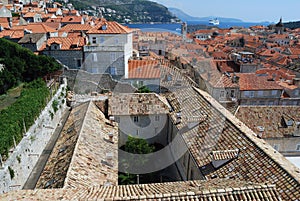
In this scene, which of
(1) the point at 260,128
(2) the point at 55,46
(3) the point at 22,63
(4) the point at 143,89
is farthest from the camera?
(2) the point at 55,46

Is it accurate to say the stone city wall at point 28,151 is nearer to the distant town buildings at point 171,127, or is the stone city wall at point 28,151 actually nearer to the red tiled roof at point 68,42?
the distant town buildings at point 171,127

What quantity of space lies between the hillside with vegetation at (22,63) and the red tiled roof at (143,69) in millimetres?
9839

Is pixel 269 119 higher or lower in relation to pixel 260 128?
higher

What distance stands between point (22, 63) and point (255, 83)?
30.7 meters

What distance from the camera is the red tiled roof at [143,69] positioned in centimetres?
3591

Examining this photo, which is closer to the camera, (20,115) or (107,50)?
(20,115)

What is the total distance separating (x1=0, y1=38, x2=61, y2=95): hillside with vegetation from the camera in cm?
3394

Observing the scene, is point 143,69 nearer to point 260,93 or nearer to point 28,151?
point 260,93

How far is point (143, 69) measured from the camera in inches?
1447

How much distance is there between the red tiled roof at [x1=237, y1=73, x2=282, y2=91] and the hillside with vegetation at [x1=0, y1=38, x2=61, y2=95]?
24743 millimetres

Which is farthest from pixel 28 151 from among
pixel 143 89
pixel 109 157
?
pixel 143 89

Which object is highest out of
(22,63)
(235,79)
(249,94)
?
(22,63)

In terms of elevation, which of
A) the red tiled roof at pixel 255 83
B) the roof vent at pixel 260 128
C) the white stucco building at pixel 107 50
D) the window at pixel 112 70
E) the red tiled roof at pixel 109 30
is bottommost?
the roof vent at pixel 260 128

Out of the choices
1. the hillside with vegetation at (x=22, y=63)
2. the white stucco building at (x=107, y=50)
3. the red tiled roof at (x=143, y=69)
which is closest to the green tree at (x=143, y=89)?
the red tiled roof at (x=143, y=69)
